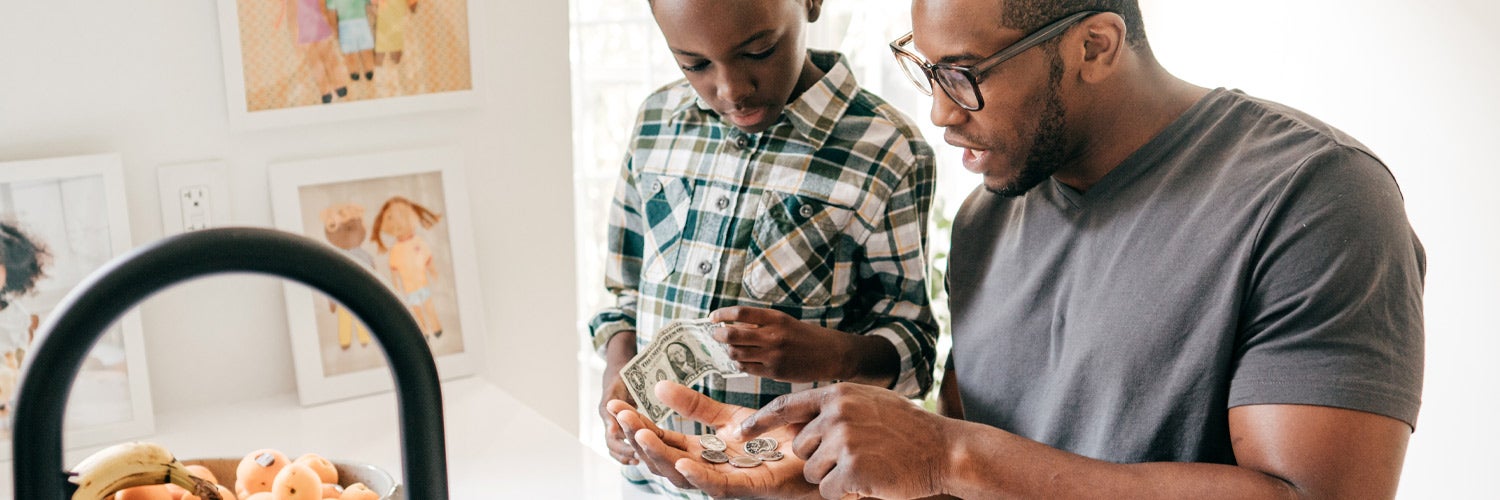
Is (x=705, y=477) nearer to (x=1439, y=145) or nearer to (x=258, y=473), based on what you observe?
(x=258, y=473)

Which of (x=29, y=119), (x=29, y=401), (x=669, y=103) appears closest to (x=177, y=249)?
(x=29, y=401)

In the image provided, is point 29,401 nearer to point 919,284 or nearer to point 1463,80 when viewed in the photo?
point 919,284

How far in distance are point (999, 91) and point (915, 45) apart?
5.0 inches

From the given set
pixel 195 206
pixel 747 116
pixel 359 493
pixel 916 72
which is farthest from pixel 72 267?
pixel 916 72

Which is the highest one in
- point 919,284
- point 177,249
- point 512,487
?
point 177,249

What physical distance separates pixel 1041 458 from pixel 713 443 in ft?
1.46

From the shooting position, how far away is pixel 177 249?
603 millimetres

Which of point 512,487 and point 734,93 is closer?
point 734,93

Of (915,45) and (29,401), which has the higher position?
(915,45)

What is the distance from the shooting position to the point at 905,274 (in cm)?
177

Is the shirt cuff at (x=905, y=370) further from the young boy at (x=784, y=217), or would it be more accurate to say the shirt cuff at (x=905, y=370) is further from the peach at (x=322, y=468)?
the peach at (x=322, y=468)

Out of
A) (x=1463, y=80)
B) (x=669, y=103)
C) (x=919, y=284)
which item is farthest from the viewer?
(x=1463, y=80)

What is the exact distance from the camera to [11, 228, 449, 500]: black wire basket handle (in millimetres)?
587

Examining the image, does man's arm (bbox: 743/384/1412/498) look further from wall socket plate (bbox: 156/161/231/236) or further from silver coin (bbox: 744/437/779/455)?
wall socket plate (bbox: 156/161/231/236)
